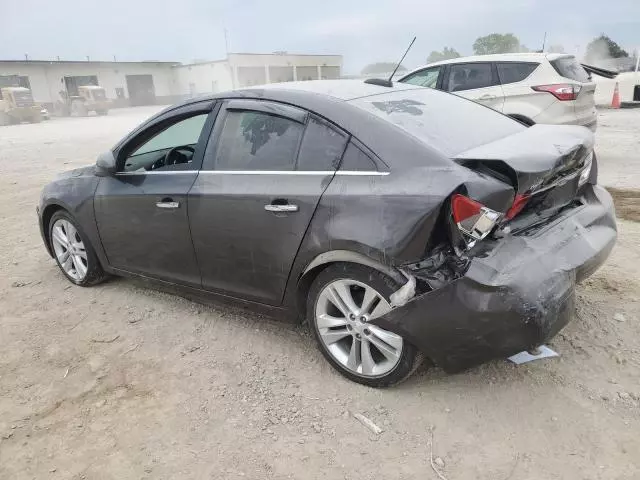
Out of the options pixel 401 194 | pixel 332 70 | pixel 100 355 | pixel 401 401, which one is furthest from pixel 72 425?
pixel 332 70

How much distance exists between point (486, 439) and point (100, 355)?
232cm

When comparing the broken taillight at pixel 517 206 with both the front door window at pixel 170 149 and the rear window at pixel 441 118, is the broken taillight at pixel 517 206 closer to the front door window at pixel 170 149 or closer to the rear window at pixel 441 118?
the rear window at pixel 441 118

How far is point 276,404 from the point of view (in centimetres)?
269

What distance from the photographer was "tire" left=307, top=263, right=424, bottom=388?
8.26 feet

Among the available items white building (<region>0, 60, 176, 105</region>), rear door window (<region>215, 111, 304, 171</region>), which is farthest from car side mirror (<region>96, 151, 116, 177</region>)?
white building (<region>0, 60, 176, 105</region>)

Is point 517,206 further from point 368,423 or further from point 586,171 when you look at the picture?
point 368,423

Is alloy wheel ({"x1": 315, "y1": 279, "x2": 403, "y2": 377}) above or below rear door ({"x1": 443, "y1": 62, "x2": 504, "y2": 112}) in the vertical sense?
below

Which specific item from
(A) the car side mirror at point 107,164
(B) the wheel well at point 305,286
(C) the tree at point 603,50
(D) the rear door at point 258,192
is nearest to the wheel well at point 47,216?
(A) the car side mirror at point 107,164

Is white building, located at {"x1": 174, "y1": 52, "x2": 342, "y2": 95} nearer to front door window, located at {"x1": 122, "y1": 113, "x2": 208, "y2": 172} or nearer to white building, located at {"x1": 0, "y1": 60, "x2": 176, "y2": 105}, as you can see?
white building, located at {"x1": 0, "y1": 60, "x2": 176, "y2": 105}

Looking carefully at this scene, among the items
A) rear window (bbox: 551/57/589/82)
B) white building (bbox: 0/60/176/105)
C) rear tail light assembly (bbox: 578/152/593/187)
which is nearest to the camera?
rear tail light assembly (bbox: 578/152/593/187)

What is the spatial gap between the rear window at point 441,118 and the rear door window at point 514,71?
483cm

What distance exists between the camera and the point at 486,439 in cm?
234

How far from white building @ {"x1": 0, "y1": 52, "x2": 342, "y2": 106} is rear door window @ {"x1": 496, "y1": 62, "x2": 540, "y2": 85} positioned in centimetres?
3151

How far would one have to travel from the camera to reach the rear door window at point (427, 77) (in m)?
8.62
